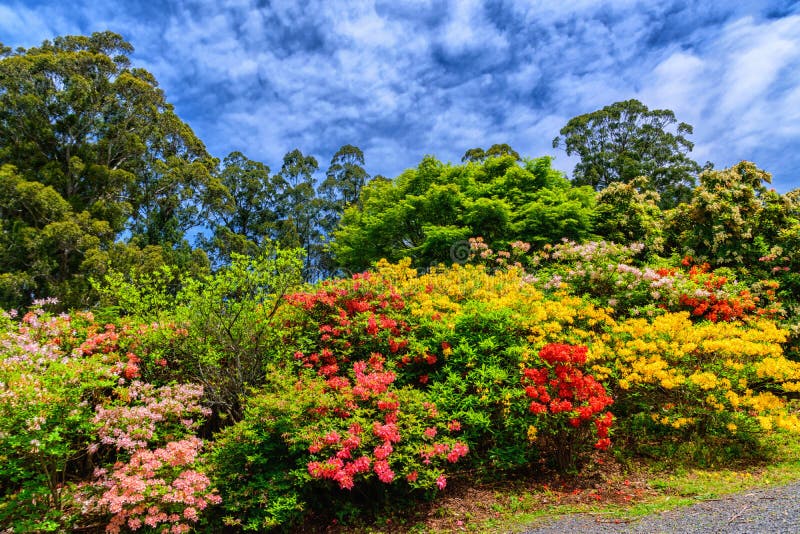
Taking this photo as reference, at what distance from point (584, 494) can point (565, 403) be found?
100 centimetres

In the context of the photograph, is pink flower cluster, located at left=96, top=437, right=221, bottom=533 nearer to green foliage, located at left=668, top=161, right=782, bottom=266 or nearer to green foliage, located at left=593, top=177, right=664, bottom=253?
green foliage, located at left=668, top=161, right=782, bottom=266

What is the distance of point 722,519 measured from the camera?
367cm

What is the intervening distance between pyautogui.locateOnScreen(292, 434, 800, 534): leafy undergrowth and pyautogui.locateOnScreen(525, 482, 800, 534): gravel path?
124 mm

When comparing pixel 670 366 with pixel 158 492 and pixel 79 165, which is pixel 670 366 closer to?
pixel 158 492

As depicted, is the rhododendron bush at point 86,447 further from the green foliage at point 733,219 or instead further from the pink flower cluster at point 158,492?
the green foliage at point 733,219

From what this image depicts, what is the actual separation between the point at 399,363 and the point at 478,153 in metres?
25.1

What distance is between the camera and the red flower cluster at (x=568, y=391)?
14.9 feet

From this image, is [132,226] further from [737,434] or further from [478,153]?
[737,434]

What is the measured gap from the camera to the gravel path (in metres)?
3.48

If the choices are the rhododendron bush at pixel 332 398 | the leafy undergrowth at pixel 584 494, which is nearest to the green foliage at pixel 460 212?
the rhododendron bush at pixel 332 398

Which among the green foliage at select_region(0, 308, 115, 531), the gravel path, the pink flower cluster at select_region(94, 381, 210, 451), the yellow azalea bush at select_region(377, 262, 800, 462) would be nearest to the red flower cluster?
the yellow azalea bush at select_region(377, 262, 800, 462)

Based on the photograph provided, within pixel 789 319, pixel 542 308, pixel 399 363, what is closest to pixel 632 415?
pixel 542 308

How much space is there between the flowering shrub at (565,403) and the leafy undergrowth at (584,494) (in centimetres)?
41

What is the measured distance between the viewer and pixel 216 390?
17.9ft
